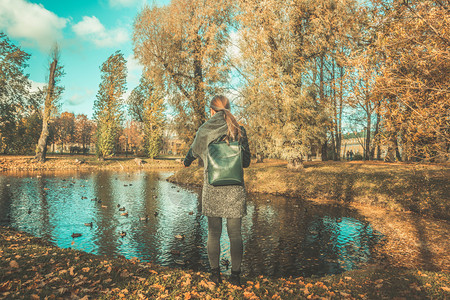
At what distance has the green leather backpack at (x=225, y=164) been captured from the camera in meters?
3.40

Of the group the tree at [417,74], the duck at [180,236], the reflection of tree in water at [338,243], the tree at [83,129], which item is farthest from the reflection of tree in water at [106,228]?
the tree at [83,129]

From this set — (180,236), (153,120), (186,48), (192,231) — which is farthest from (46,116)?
(180,236)

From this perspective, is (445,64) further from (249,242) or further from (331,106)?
(331,106)

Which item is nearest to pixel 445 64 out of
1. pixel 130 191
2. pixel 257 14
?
pixel 257 14

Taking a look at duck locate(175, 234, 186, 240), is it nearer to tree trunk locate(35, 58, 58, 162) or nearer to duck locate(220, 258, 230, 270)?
duck locate(220, 258, 230, 270)

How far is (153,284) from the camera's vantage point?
12.7 feet

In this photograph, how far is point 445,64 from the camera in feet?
20.0

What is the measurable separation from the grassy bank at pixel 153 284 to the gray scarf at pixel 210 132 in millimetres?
1917

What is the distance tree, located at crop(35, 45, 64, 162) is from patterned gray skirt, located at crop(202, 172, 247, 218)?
Result: 39.5 meters

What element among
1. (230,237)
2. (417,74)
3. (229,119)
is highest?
(417,74)

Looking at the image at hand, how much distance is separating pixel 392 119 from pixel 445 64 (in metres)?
1.90

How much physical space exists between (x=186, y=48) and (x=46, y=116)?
82.8ft

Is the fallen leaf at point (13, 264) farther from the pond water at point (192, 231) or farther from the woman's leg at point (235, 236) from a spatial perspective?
the woman's leg at point (235, 236)

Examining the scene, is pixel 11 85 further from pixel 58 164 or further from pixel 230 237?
pixel 230 237
